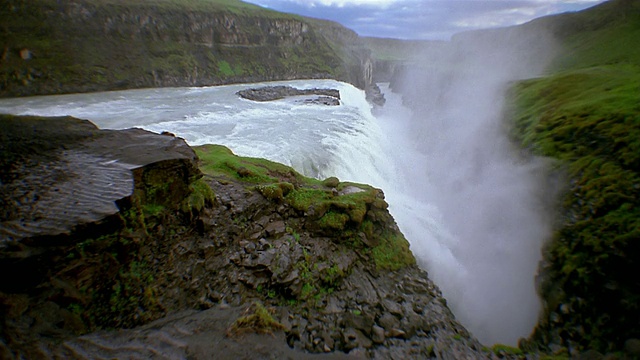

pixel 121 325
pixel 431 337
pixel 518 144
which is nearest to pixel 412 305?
pixel 431 337

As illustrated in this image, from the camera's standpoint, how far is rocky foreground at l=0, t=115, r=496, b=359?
11.5 feet

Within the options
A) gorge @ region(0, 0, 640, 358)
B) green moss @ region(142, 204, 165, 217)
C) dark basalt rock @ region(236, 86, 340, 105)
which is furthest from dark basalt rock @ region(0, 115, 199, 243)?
dark basalt rock @ region(236, 86, 340, 105)

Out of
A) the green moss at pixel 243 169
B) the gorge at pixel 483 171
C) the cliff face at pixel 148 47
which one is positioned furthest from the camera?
the cliff face at pixel 148 47

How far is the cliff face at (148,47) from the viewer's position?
31547mm

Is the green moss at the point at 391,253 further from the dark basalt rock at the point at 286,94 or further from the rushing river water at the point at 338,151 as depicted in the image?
the dark basalt rock at the point at 286,94

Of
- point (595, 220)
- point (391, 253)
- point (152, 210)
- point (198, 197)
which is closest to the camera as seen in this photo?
point (152, 210)

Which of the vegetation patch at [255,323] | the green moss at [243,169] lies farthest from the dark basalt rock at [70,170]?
the vegetation patch at [255,323]

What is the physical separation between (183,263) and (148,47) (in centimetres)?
5131

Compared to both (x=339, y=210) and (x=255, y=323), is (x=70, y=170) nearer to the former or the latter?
(x=255, y=323)

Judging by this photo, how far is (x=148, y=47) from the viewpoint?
148 feet

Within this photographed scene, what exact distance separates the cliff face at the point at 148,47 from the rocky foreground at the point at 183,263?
35443 mm

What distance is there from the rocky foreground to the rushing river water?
146 inches

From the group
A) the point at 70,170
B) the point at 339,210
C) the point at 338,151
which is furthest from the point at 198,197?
the point at 338,151

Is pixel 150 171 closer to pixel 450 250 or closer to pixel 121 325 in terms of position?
pixel 121 325
